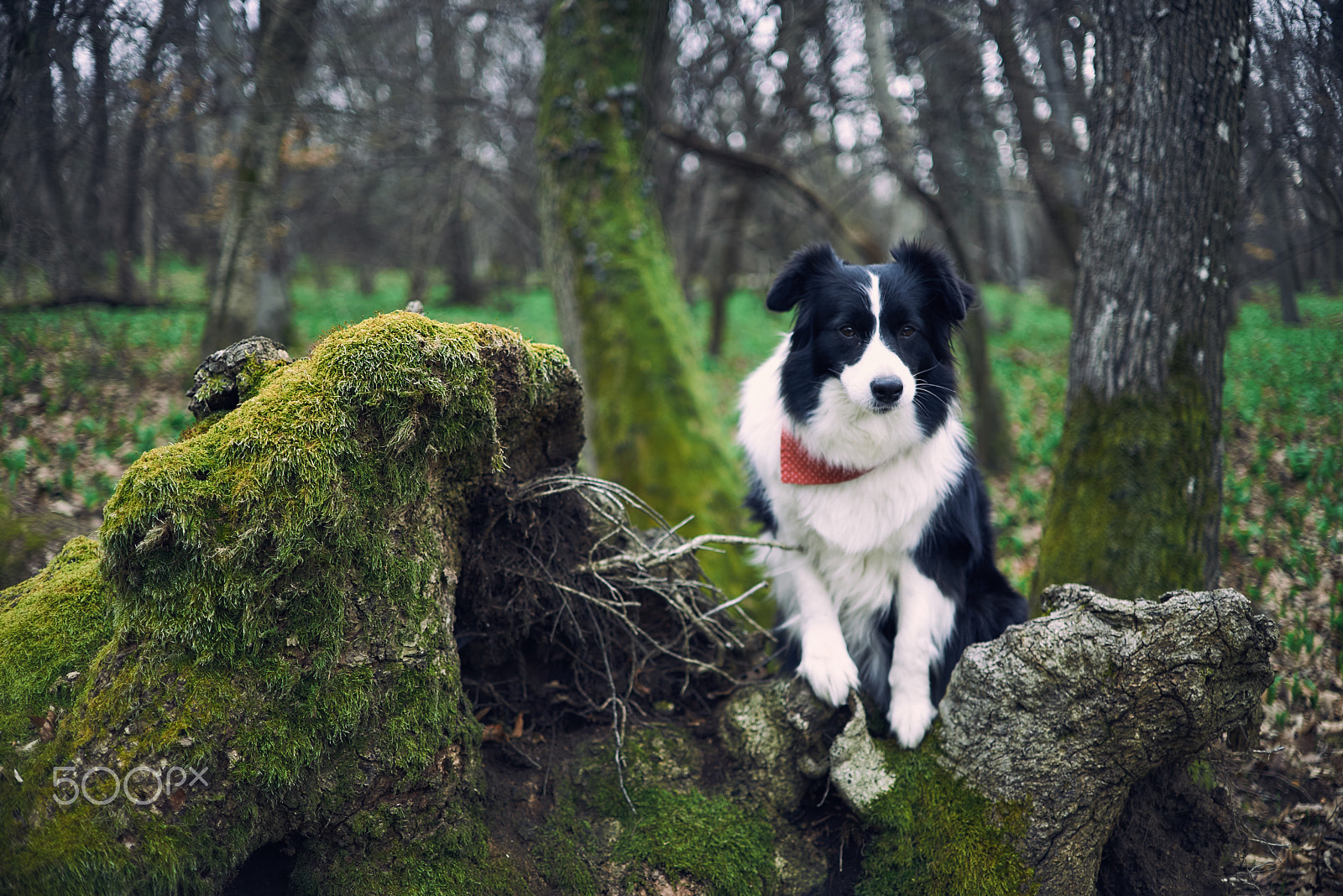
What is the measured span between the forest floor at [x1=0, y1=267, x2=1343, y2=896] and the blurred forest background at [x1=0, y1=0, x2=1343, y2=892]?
1.1 inches

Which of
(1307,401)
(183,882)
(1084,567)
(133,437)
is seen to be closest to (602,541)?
(183,882)

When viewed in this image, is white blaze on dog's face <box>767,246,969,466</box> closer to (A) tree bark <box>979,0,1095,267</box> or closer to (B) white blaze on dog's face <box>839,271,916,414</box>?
(B) white blaze on dog's face <box>839,271,916,414</box>

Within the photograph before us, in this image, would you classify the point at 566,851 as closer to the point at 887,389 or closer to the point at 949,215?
the point at 887,389

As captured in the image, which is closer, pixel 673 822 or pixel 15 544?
pixel 673 822

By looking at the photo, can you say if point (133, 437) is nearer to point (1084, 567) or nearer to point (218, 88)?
point (218, 88)

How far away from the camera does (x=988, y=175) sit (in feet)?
38.3

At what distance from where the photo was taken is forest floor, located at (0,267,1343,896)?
337 centimetres

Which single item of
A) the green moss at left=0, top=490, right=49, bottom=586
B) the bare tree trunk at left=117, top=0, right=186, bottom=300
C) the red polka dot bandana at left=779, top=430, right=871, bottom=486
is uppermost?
the bare tree trunk at left=117, top=0, right=186, bottom=300

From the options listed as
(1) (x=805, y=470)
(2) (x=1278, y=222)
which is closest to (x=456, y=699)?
(1) (x=805, y=470)

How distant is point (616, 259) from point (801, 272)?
120 inches

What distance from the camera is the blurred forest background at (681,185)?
14.6 ft

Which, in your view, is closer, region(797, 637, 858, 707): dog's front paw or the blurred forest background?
region(797, 637, 858, 707): dog's front paw

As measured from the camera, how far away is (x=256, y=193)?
8438 mm

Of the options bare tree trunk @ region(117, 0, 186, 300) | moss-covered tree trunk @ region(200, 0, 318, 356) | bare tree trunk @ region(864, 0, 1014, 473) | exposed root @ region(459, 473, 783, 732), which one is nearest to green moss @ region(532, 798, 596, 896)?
exposed root @ region(459, 473, 783, 732)
